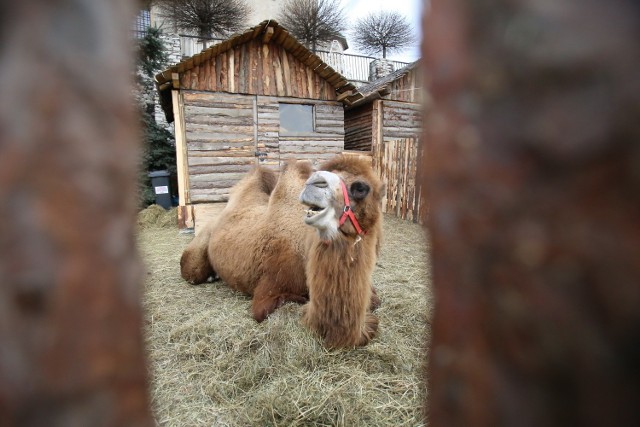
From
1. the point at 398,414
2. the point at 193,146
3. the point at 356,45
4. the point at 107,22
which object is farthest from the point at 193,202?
the point at 356,45

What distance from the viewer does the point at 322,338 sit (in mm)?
2617

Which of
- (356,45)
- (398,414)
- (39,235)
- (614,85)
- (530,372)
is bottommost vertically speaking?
(398,414)

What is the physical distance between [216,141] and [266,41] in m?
3.17

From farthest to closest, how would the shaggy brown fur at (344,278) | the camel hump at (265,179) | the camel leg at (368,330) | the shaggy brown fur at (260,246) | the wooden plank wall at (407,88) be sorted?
the wooden plank wall at (407,88), the camel hump at (265,179), the shaggy brown fur at (260,246), the camel leg at (368,330), the shaggy brown fur at (344,278)

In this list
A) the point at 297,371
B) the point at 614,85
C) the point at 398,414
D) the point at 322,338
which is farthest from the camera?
the point at 322,338

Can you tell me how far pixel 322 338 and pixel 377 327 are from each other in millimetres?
546

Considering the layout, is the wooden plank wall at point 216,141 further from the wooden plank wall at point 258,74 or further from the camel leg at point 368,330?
the camel leg at point 368,330

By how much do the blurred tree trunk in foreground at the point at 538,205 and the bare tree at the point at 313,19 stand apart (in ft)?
82.5

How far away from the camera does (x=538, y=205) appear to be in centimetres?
26

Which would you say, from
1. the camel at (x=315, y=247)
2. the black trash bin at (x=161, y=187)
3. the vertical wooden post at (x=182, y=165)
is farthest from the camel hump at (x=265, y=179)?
the black trash bin at (x=161, y=187)

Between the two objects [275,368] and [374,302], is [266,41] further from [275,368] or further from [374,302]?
[275,368]

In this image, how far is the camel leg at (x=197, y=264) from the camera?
440 centimetres

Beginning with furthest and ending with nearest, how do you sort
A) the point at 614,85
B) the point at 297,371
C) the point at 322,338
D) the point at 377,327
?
1. the point at 377,327
2. the point at 322,338
3. the point at 297,371
4. the point at 614,85

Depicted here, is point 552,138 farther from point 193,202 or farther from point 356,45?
point 356,45
